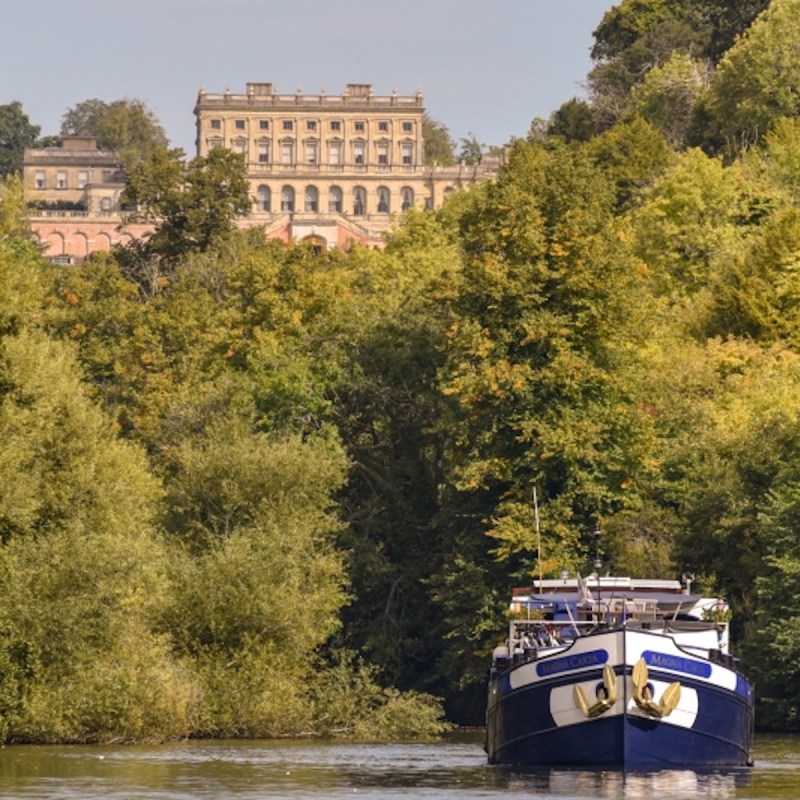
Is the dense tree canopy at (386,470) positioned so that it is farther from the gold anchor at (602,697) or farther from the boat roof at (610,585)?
the gold anchor at (602,697)

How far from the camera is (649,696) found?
2092 inches

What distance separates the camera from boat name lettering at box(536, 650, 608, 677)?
174 feet

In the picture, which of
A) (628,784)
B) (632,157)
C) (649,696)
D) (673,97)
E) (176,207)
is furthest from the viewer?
(673,97)

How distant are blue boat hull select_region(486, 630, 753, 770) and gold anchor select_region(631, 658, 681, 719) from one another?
0.28ft

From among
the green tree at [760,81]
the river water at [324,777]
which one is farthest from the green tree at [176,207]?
the river water at [324,777]

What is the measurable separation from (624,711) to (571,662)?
1.43 metres

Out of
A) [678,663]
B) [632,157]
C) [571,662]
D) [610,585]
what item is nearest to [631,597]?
[610,585]

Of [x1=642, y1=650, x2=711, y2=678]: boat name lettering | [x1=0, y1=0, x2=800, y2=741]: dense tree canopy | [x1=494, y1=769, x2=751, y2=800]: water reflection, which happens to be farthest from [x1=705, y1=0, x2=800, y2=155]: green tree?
[x1=494, y1=769, x2=751, y2=800]: water reflection

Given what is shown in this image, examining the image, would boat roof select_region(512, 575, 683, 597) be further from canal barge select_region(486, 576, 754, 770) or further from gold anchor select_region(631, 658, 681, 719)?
gold anchor select_region(631, 658, 681, 719)

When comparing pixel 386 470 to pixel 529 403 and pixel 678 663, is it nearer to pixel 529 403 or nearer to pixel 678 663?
pixel 529 403

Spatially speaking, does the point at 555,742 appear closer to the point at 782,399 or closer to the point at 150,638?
the point at 150,638

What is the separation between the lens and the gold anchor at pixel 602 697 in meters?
52.9

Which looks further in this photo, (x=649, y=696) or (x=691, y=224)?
(x=691, y=224)

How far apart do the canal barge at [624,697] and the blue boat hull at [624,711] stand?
0.06 ft
